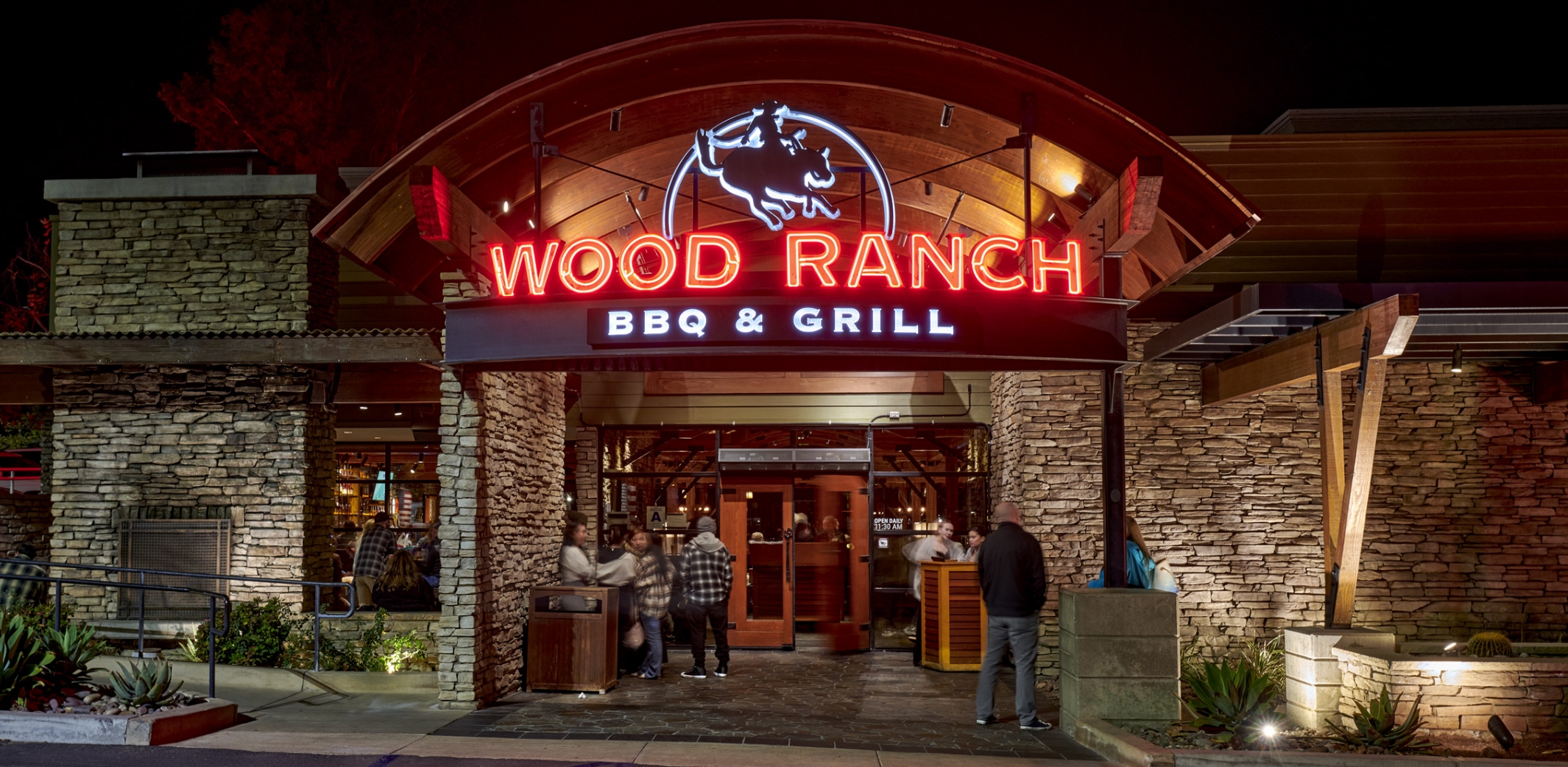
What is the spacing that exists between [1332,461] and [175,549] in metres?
12.1

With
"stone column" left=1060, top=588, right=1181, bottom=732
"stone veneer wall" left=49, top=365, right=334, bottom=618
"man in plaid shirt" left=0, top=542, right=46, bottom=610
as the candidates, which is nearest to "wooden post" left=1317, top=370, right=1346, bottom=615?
"stone column" left=1060, top=588, right=1181, bottom=732

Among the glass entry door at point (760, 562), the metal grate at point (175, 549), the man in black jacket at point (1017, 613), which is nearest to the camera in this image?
the man in black jacket at point (1017, 613)

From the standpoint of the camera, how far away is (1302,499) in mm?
11695

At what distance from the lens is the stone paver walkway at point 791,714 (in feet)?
28.3

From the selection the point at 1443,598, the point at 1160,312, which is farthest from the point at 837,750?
the point at 1443,598

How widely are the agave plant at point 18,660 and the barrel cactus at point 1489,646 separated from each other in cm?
1173

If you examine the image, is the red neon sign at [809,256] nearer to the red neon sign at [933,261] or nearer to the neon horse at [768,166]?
the red neon sign at [933,261]

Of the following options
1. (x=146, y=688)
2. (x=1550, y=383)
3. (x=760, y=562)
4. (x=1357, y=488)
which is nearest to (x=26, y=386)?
(x=146, y=688)

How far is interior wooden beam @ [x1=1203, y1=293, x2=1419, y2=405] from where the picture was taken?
818 centimetres

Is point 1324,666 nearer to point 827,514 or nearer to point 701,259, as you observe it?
point 701,259

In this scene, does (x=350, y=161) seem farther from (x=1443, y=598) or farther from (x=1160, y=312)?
(x=1443, y=598)

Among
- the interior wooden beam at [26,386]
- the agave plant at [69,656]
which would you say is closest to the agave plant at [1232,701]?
the agave plant at [69,656]

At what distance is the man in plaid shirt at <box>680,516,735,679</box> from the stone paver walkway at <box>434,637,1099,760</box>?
1.06ft

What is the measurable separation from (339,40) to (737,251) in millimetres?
24909
